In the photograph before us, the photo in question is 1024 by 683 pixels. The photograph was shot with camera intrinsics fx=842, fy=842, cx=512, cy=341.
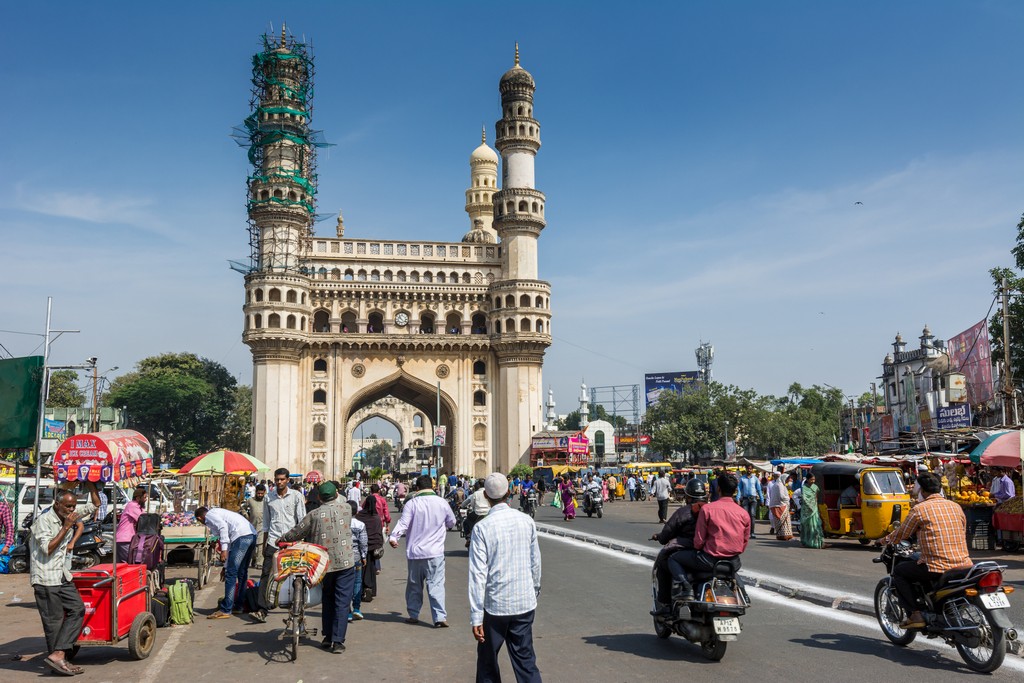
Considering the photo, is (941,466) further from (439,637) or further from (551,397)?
(551,397)

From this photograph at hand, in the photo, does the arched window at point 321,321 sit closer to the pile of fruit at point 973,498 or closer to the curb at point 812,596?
the curb at point 812,596

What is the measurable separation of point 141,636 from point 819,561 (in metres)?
10.4

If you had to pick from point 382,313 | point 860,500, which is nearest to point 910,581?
point 860,500

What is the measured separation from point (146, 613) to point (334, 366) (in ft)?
140

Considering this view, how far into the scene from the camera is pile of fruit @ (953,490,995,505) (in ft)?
49.6

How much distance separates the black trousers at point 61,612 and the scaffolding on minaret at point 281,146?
141ft

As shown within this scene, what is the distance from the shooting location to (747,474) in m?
21.9

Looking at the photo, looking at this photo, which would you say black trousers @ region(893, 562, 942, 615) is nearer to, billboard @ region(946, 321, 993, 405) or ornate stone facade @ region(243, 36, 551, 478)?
billboard @ region(946, 321, 993, 405)

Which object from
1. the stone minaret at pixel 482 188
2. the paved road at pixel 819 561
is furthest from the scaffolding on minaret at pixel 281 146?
the paved road at pixel 819 561

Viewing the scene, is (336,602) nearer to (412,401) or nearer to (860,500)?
(860,500)

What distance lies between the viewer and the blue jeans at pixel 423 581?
8727 mm

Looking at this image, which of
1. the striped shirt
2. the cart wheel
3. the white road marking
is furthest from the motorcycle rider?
the cart wheel

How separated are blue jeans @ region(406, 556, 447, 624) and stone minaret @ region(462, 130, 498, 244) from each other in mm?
60388

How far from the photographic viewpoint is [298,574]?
7.32 metres
